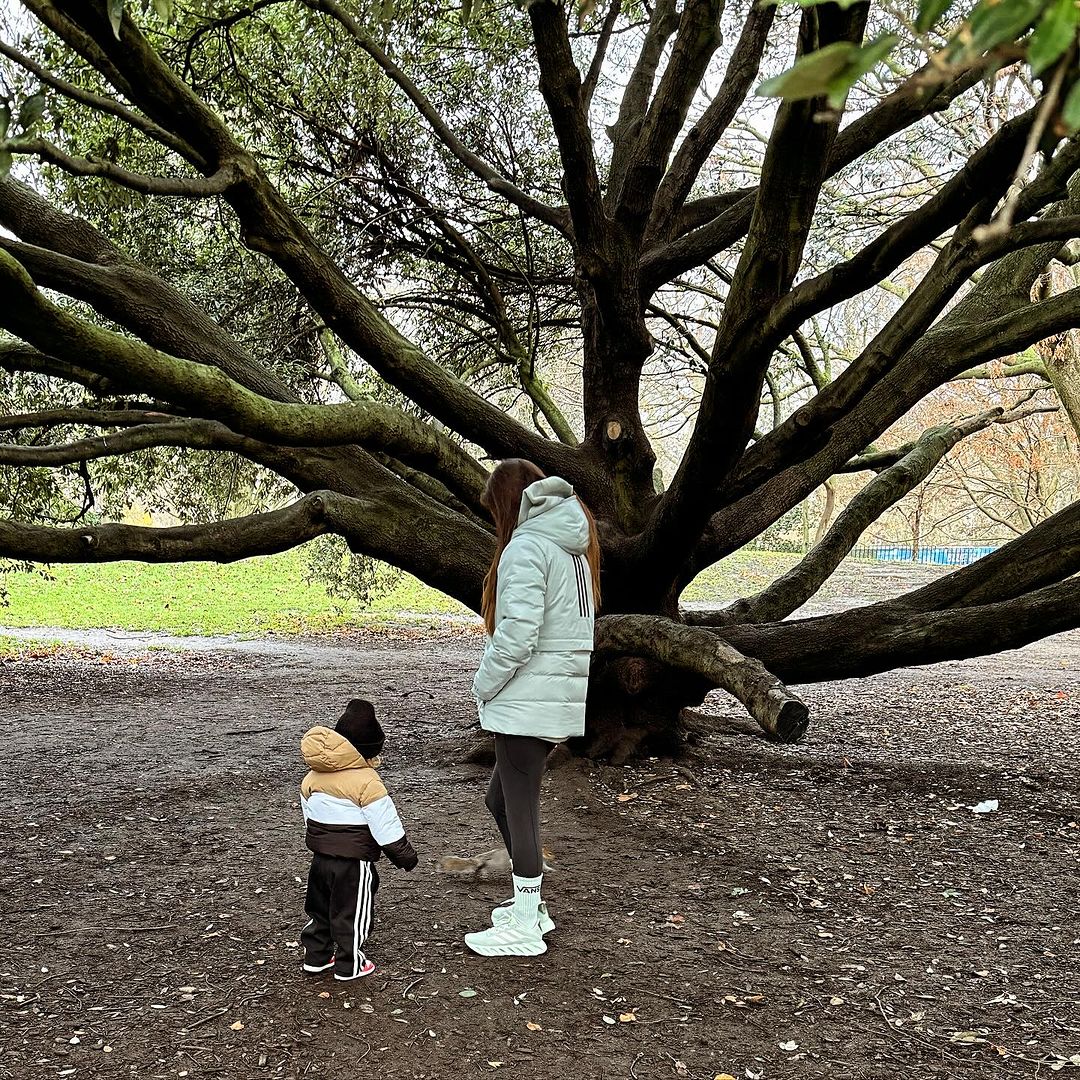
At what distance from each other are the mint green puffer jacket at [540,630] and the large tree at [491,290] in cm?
74

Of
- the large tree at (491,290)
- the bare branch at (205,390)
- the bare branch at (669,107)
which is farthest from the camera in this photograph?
the bare branch at (669,107)

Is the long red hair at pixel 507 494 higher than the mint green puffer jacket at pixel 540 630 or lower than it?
higher

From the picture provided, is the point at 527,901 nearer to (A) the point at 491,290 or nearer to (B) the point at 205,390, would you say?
(B) the point at 205,390

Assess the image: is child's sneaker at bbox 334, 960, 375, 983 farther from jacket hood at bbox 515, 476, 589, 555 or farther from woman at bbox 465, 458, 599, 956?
jacket hood at bbox 515, 476, 589, 555

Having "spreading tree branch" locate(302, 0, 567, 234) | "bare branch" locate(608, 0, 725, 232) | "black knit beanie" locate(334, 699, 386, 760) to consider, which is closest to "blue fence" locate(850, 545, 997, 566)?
"spreading tree branch" locate(302, 0, 567, 234)

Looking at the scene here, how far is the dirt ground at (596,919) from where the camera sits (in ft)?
10.2

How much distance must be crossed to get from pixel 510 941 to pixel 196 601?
60.1 feet

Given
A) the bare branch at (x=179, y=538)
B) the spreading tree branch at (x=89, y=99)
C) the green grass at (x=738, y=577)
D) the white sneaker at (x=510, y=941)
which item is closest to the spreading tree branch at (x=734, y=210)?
the bare branch at (x=179, y=538)

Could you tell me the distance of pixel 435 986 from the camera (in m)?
3.47

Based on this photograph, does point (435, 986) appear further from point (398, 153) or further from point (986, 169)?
point (398, 153)

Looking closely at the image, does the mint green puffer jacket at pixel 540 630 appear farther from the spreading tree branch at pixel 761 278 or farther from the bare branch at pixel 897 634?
the bare branch at pixel 897 634

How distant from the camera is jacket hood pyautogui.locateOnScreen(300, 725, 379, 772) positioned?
342cm

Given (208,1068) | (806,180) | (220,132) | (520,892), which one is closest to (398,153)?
Result: (220,132)

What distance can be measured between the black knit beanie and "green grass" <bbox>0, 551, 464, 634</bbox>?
44.9 feet
